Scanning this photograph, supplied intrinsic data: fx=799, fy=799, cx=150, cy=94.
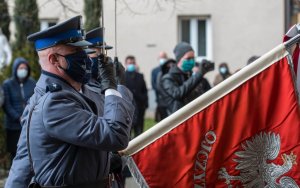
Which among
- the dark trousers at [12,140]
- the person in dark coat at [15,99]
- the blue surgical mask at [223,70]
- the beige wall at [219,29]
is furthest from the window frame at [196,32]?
the dark trousers at [12,140]

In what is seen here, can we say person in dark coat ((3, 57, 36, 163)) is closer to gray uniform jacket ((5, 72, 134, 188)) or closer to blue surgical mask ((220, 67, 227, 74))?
blue surgical mask ((220, 67, 227, 74))

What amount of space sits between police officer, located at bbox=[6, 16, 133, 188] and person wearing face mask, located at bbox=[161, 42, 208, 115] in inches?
169

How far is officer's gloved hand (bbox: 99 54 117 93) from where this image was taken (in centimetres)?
424

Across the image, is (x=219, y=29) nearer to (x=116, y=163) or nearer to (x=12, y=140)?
(x=12, y=140)

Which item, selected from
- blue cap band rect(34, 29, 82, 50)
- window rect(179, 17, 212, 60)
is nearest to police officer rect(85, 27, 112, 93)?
blue cap band rect(34, 29, 82, 50)

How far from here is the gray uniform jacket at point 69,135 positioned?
Answer: 4.03m

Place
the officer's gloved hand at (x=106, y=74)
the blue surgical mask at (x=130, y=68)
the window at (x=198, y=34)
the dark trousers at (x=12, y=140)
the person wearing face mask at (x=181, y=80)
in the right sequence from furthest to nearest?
the window at (x=198, y=34)
the blue surgical mask at (x=130, y=68)
the dark trousers at (x=12, y=140)
the person wearing face mask at (x=181, y=80)
the officer's gloved hand at (x=106, y=74)

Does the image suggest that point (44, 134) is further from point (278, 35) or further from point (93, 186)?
point (278, 35)

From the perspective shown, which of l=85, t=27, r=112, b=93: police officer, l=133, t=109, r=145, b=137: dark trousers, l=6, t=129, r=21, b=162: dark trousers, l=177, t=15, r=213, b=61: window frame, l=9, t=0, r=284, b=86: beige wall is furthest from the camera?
l=177, t=15, r=213, b=61: window frame

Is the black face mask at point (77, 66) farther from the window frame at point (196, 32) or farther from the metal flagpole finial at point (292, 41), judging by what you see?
the window frame at point (196, 32)

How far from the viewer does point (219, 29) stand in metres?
22.1

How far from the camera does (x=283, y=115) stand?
476 cm

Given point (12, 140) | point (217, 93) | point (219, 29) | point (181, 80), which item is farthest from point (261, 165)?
point (219, 29)

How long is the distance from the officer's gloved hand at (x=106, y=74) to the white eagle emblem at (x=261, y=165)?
3.14 feet
